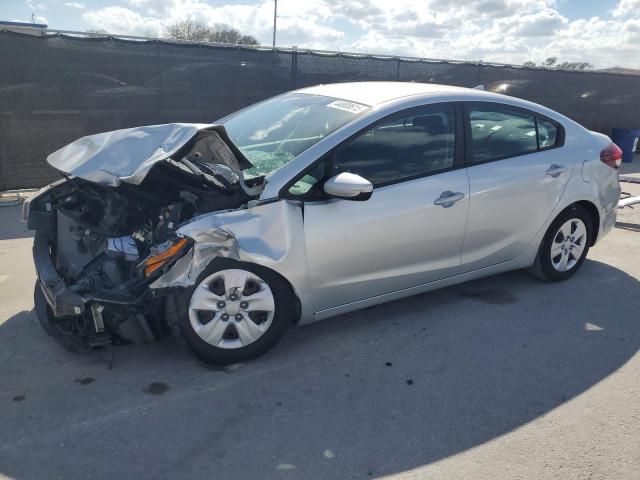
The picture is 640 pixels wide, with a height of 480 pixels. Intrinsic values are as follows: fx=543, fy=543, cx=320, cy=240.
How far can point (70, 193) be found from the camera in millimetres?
3602

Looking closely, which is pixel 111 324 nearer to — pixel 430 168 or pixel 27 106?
pixel 430 168

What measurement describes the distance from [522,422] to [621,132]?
41.8 ft

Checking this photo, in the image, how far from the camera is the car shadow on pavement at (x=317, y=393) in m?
2.54

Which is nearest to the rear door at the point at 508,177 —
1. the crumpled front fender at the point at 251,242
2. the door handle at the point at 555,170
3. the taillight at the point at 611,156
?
the door handle at the point at 555,170

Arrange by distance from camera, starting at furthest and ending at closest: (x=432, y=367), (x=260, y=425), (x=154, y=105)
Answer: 1. (x=154, y=105)
2. (x=432, y=367)
3. (x=260, y=425)

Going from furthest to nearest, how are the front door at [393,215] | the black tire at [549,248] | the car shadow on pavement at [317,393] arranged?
1. the black tire at [549,248]
2. the front door at [393,215]
3. the car shadow on pavement at [317,393]

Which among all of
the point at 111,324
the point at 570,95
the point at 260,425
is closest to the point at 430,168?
the point at 260,425

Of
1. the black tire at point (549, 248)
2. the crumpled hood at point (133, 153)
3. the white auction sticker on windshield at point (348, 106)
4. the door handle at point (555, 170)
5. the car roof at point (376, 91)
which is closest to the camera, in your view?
the crumpled hood at point (133, 153)

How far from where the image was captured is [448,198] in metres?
3.78

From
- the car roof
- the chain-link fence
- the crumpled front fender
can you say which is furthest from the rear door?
the chain-link fence

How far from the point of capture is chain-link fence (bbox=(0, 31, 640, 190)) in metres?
7.48

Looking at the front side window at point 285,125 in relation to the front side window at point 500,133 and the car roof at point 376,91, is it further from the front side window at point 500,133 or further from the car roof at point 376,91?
the front side window at point 500,133

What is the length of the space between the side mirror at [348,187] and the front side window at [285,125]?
13.8 inches

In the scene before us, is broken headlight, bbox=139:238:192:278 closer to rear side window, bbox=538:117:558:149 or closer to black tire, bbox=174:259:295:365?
black tire, bbox=174:259:295:365
